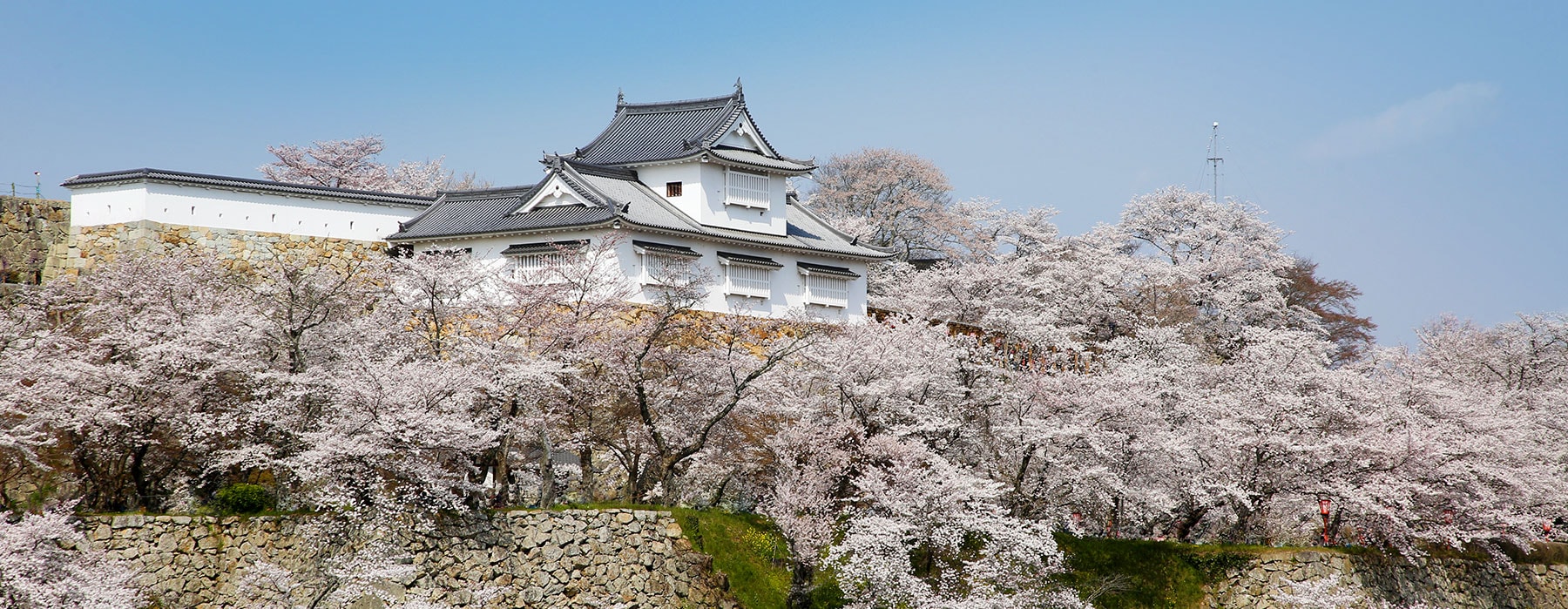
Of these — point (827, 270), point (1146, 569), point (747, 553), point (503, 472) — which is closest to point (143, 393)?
point (503, 472)

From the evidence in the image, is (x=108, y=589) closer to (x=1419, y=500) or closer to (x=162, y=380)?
(x=162, y=380)

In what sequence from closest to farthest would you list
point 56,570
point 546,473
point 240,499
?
point 56,570
point 240,499
point 546,473

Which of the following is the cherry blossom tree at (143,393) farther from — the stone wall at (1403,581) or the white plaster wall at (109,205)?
the stone wall at (1403,581)

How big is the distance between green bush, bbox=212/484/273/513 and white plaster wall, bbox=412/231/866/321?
28.0 ft

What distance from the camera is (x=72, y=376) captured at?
19641 millimetres

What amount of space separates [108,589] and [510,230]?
41.6 feet

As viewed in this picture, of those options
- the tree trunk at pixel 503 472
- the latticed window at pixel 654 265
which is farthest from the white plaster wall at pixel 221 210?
the tree trunk at pixel 503 472

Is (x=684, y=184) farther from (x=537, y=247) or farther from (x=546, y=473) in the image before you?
(x=546, y=473)

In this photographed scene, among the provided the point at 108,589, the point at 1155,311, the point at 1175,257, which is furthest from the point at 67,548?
the point at 1175,257

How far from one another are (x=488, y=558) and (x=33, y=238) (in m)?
15.9

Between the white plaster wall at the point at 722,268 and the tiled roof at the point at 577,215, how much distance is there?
1.00 feet

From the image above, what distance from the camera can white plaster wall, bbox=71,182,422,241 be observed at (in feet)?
90.6

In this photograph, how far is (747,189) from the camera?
32188mm

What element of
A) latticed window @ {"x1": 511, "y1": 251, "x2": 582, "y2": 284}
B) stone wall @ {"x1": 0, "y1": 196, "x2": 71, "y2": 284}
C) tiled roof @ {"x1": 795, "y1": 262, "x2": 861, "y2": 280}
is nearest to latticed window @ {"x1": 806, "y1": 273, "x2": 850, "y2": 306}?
tiled roof @ {"x1": 795, "y1": 262, "x2": 861, "y2": 280}
